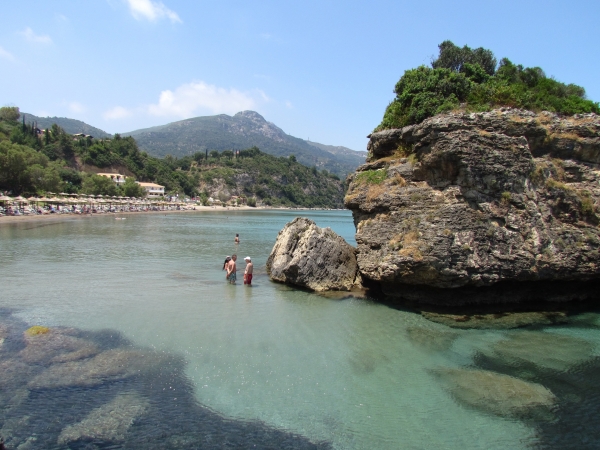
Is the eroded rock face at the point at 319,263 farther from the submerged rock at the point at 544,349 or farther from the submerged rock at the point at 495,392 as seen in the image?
the submerged rock at the point at 495,392

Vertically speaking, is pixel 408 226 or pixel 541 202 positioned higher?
pixel 541 202

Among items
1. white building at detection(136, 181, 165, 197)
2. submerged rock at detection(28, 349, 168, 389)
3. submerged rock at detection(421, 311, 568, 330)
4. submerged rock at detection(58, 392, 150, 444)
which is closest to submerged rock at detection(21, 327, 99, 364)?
submerged rock at detection(28, 349, 168, 389)

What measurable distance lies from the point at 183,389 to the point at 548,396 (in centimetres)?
816

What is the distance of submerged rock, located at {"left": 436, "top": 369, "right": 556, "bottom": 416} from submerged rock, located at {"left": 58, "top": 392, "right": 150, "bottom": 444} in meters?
6.80

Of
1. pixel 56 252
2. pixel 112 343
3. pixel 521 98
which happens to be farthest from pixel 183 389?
pixel 56 252

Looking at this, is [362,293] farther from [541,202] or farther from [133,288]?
[133,288]

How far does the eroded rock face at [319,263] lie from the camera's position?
18.5m

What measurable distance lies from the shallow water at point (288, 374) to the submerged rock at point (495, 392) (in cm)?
6

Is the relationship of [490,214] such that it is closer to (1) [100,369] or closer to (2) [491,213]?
(2) [491,213]

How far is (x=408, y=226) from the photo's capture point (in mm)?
15352

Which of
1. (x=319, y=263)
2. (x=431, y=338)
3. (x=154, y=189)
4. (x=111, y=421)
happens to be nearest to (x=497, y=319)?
(x=431, y=338)

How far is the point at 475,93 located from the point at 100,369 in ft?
58.2

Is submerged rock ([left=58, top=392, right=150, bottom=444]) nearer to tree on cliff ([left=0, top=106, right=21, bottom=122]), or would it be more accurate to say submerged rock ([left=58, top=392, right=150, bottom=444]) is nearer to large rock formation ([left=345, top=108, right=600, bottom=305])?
large rock formation ([left=345, top=108, right=600, bottom=305])

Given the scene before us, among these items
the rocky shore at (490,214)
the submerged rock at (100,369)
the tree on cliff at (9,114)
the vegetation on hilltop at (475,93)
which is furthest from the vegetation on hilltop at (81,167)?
the rocky shore at (490,214)
